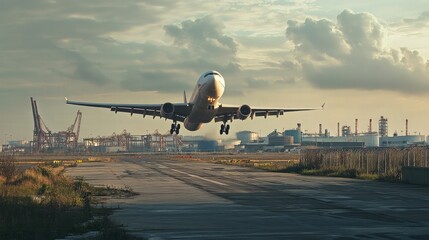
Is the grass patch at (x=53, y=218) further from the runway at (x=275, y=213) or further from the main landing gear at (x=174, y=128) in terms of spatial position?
the main landing gear at (x=174, y=128)

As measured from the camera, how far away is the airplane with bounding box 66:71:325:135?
53812 mm

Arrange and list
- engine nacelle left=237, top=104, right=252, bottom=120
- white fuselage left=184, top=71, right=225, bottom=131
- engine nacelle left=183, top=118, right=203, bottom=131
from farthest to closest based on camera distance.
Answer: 1. engine nacelle left=183, top=118, right=203, bottom=131
2. engine nacelle left=237, top=104, right=252, bottom=120
3. white fuselage left=184, top=71, right=225, bottom=131

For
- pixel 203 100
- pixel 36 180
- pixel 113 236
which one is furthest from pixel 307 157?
pixel 113 236

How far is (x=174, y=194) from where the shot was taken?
33250mm

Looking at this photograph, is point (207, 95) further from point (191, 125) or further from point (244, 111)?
point (191, 125)

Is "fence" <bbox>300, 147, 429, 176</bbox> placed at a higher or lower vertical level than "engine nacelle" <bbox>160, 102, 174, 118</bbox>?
lower

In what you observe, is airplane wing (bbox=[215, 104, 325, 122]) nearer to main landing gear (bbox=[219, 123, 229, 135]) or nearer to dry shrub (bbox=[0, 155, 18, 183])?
main landing gear (bbox=[219, 123, 229, 135])

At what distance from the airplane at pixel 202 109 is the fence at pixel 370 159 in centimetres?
737

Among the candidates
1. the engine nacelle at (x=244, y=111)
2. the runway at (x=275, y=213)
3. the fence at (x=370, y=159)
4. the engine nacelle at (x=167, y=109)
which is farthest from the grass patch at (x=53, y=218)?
the engine nacelle at (x=244, y=111)

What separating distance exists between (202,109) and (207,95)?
3.12 metres

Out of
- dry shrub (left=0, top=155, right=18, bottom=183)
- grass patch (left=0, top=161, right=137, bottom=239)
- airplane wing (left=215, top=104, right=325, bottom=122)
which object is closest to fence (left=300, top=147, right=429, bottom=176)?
airplane wing (left=215, top=104, right=325, bottom=122)

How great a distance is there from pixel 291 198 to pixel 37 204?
1250cm

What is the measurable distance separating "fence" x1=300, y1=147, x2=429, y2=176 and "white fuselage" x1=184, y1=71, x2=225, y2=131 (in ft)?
43.7

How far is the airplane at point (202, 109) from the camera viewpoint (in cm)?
5381
